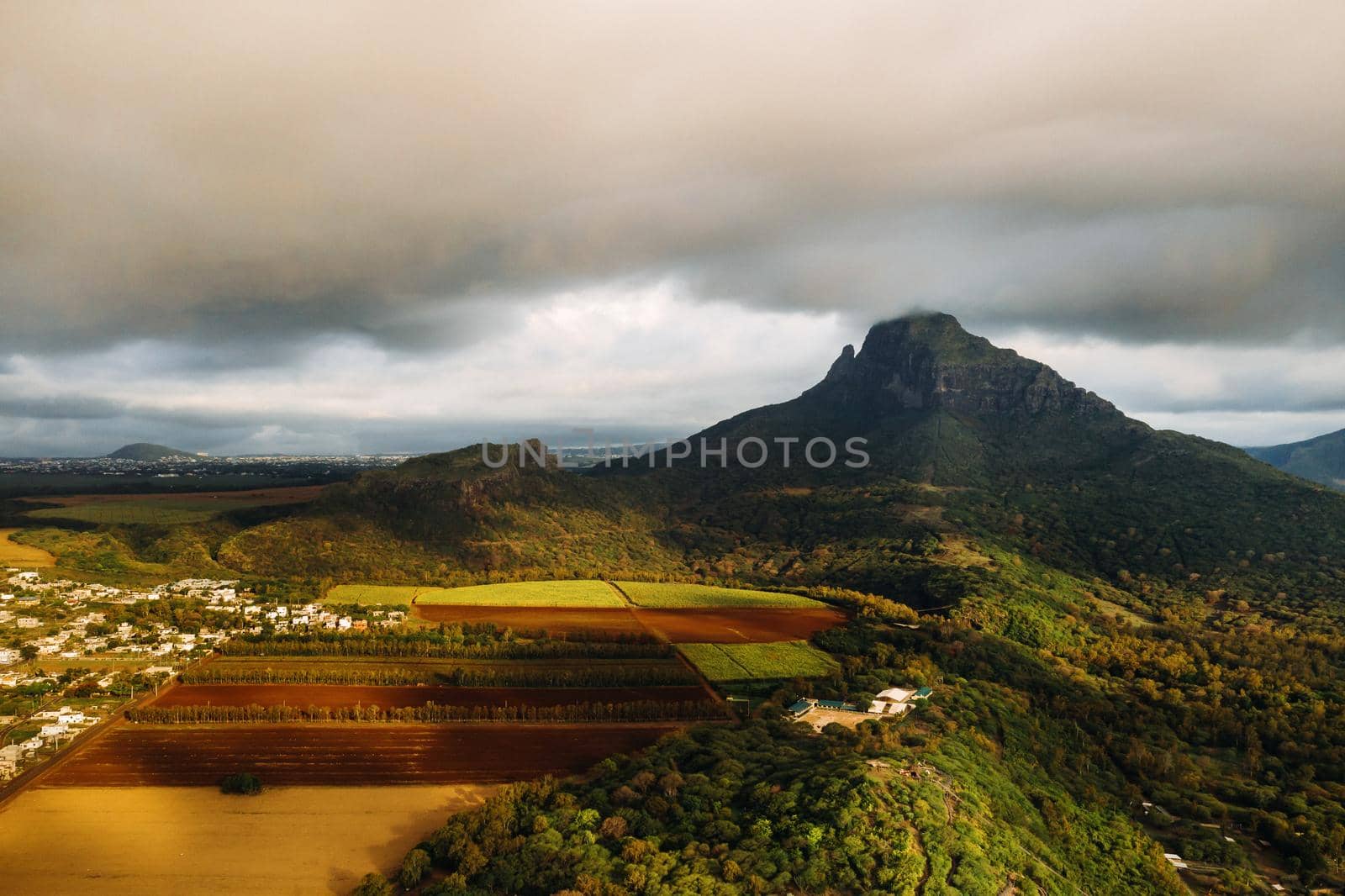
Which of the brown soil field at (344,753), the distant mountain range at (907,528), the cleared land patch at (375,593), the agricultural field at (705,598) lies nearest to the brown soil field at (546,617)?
the cleared land patch at (375,593)

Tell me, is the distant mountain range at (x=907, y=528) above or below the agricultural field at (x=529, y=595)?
above

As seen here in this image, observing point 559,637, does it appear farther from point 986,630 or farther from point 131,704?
point 986,630

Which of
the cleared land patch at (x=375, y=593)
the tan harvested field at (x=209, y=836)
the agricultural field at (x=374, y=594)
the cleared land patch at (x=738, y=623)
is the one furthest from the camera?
the cleared land patch at (x=375, y=593)

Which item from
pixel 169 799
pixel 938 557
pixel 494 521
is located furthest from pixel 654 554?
pixel 169 799

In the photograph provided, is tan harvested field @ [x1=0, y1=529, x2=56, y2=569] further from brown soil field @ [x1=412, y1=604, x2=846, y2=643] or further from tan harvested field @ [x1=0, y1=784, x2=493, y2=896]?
tan harvested field @ [x1=0, y1=784, x2=493, y2=896]

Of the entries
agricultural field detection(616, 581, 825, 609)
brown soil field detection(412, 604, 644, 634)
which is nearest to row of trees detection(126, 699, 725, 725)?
brown soil field detection(412, 604, 644, 634)

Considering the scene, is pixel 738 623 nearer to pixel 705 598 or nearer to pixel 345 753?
pixel 705 598

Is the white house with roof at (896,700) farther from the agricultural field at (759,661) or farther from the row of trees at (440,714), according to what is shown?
the row of trees at (440,714)
